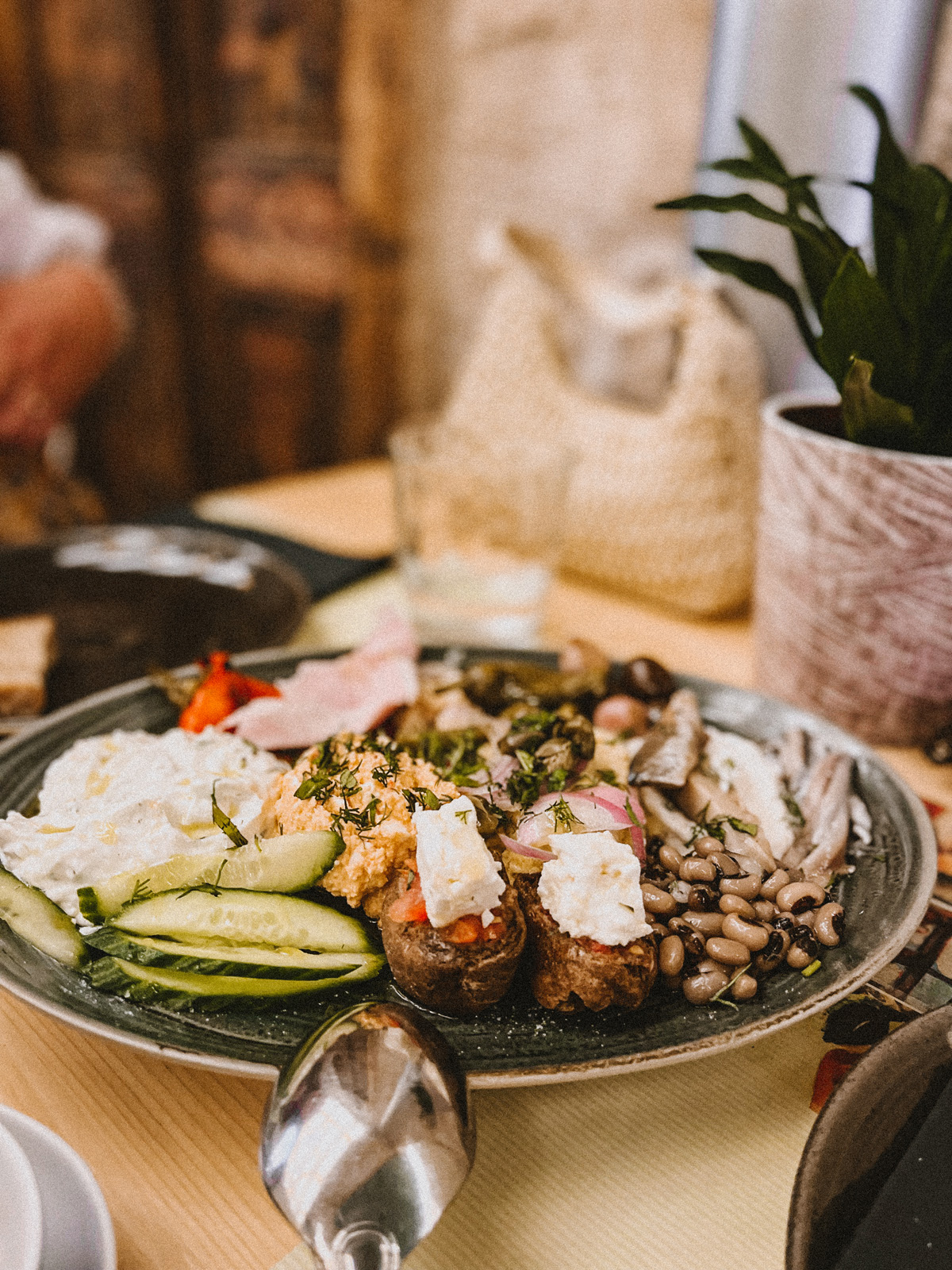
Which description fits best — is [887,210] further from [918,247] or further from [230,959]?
[230,959]

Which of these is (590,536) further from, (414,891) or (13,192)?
(13,192)

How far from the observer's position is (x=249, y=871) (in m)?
0.80

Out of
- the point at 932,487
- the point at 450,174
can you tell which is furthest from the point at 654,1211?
the point at 450,174

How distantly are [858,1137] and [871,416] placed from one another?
2.70 ft

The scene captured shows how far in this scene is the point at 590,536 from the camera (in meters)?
1.77

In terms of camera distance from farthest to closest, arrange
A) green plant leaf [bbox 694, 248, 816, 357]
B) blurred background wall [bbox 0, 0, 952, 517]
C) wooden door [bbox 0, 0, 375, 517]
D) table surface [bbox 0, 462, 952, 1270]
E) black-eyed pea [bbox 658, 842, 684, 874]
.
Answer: wooden door [bbox 0, 0, 375, 517] < blurred background wall [bbox 0, 0, 952, 517] < green plant leaf [bbox 694, 248, 816, 357] < black-eyed pea [bbox 658, 842, 684, 874] < table surface [bbox 0, 462, 952, 1270]

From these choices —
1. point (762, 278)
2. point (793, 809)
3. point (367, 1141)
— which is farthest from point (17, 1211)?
point (762, 278)

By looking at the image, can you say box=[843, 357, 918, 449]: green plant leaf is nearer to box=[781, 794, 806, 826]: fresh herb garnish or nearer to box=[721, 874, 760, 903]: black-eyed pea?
box=[781, 794, 806, 826]: fresh herb garnish

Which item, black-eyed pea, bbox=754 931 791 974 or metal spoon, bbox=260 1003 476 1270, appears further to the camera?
black-eyed pea, bbox=754 931 791 974

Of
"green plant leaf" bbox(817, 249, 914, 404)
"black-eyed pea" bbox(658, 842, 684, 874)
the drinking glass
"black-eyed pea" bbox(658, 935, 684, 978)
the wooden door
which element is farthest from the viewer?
the wooden door

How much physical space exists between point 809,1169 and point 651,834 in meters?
0.37

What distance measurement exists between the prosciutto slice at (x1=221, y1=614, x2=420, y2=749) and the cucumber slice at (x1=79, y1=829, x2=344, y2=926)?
234 millimetres

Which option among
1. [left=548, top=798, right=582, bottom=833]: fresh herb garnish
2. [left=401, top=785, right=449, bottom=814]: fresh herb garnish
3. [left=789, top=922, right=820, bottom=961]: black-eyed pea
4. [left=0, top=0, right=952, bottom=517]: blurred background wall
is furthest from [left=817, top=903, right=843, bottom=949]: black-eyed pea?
[left=0, top=0, right=952, bottom=517]: blurred background wall

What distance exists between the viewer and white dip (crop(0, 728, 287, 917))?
2.69 feet
